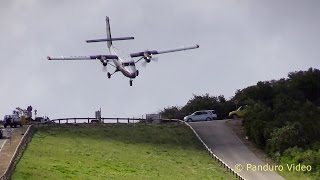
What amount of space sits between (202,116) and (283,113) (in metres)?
16.7

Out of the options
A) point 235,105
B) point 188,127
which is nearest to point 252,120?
point 188,127

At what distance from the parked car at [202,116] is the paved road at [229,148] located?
4178 millimetres

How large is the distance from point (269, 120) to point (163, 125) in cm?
1292

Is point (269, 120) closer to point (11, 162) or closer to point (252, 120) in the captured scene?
point (252, 120)

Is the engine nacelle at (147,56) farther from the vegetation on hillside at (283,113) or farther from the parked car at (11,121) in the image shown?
the parked car at (11,121)

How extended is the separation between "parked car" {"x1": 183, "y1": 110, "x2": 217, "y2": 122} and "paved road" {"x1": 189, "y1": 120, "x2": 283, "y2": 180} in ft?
13.7

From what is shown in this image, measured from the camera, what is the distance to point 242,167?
60375mm

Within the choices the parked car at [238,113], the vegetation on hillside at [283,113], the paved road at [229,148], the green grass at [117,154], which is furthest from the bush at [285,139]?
the parked car at [238,113]

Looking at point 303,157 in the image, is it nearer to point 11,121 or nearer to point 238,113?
point 238,113

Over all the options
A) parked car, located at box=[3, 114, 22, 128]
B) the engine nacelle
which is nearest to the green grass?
parked car, located at box=[3, 114, 22, 128]

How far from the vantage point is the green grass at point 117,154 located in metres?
53.2

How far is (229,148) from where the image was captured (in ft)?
226

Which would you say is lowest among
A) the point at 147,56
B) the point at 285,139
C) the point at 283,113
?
the point at 285,139

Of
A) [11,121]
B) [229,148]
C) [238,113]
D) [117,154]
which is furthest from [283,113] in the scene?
[11,121]
